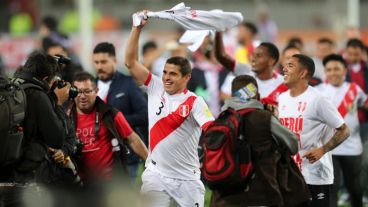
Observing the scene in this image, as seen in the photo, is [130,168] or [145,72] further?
[130,168]

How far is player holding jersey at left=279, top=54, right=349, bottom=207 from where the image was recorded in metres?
10.1

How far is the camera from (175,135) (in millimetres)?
9883

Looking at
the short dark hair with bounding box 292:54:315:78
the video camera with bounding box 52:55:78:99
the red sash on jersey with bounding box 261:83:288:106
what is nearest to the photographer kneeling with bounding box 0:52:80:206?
the video camera with bounding box 52:55:78:99

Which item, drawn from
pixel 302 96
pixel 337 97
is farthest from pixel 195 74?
pixel 302 96

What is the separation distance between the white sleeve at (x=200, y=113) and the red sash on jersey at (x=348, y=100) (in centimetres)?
351

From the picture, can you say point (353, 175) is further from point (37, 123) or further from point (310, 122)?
point (37, 123)

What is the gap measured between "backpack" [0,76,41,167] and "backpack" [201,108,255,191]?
5.35 feet

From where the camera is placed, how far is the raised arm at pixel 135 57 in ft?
32.4

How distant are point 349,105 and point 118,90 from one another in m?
3.15

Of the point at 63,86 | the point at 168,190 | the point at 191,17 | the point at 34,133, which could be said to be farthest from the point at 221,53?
the point at 34,133

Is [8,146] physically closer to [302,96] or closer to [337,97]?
[302,96]

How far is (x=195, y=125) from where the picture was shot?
9922 millimetres

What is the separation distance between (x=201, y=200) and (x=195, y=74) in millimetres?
6339

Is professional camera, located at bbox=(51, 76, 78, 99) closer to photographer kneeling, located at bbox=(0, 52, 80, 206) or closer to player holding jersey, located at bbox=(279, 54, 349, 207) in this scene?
photographer kneeling, located at bbox=(0, 52, 80, 206)
